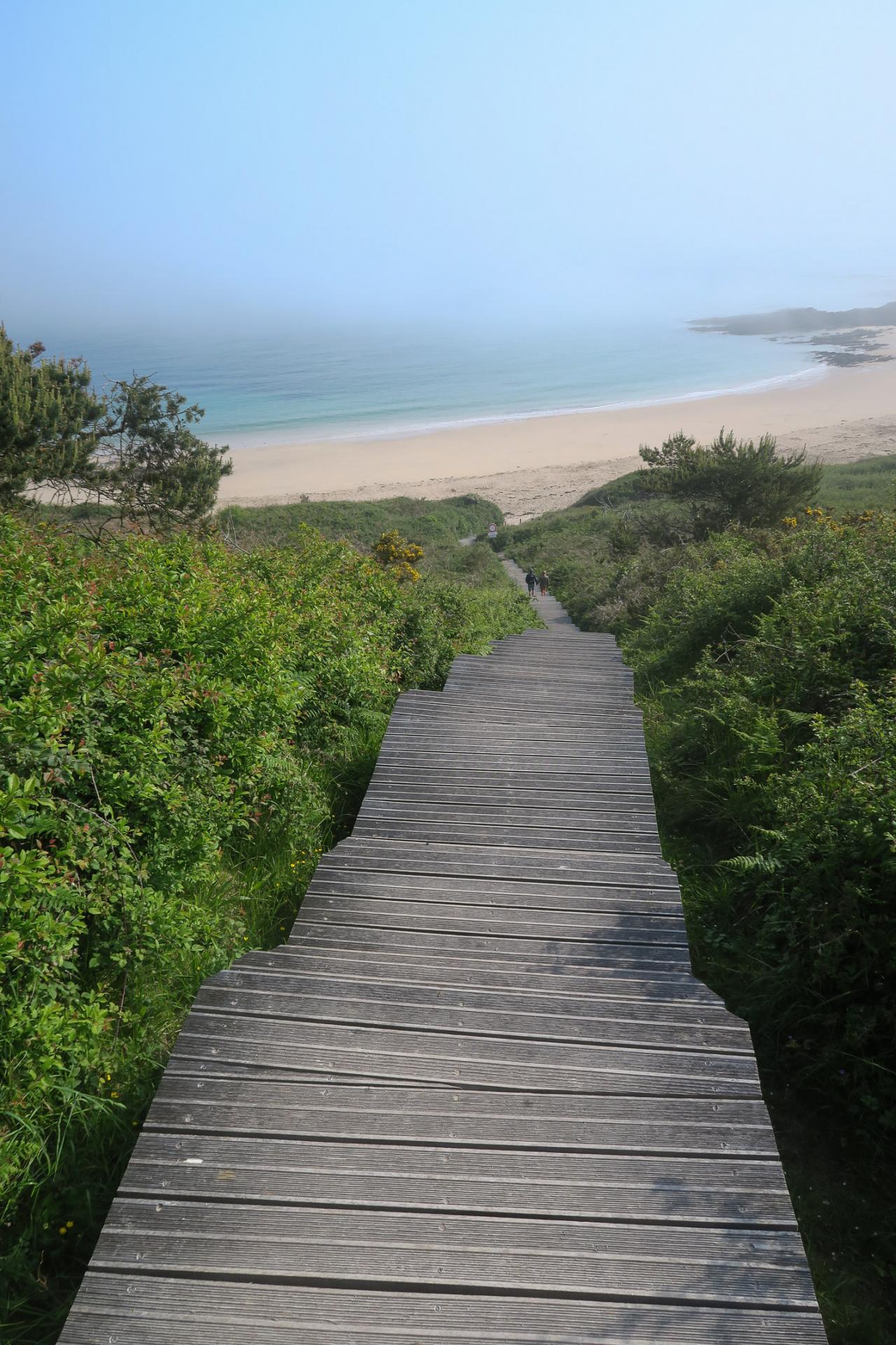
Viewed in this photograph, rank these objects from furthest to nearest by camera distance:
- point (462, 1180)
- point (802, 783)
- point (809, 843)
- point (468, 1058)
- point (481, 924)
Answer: point (802, 783), point (809, 843), point (481, 924), point (468, 1058), point (462, 1180)

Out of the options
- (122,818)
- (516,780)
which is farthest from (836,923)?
(122,818)

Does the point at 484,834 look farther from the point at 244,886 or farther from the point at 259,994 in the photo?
the point at 259,994

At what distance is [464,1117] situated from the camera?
254cm

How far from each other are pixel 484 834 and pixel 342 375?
82.7 metres

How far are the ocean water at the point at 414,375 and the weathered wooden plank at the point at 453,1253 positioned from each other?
122ft

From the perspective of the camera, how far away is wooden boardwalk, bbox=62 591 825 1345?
79.5 inches

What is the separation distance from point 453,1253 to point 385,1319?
231 mm

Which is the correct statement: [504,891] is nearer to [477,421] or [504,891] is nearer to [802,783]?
[802,783]

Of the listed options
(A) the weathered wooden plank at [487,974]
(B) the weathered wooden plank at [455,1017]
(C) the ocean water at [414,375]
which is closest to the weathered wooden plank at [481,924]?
(A) the weathered wooden plank at [487,974]

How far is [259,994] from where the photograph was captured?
302 cm

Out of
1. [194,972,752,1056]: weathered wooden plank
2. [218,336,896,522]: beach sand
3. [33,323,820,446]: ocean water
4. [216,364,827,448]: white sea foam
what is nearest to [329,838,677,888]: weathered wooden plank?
[194,972,752,1056]: weathered wooden plank

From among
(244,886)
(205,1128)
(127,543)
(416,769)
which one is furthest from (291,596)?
(205,1128)

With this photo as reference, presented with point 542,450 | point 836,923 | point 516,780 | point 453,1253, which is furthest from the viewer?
point 542,450

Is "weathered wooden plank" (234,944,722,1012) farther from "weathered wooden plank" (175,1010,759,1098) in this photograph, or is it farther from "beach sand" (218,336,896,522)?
"beach sand" (218,336,896,522)
